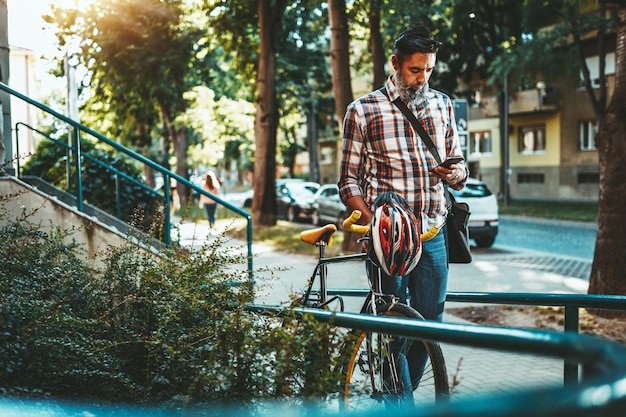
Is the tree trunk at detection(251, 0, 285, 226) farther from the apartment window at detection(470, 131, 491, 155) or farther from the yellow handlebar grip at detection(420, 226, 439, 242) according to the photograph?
the apartment window at detection(470, 131, 491, 155)

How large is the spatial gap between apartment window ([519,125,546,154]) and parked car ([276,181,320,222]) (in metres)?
16.1

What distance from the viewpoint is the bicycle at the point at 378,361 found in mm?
2787

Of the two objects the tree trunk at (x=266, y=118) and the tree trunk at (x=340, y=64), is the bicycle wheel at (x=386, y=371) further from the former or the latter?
the tree trunk at (x=266, y=118)

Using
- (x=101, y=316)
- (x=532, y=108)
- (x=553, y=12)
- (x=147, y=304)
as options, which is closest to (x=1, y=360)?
(x=101, y=316)

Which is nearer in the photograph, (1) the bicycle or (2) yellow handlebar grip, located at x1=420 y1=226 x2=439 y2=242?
(1) the bicycle

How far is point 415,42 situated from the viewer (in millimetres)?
3510

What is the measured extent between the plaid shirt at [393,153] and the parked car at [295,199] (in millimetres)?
22140

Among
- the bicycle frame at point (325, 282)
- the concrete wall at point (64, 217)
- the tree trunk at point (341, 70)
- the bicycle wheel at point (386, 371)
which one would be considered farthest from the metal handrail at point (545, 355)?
the tree trunk at point (341, 70)

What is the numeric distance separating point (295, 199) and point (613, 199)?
64.7 ft

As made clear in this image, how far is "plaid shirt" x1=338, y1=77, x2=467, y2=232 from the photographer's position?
11.8 feet

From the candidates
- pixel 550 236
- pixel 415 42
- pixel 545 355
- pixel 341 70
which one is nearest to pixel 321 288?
pixel 415 42

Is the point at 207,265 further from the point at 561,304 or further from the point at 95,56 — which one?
the point at 95,56

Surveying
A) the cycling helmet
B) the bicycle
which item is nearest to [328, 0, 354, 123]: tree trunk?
the bicycle

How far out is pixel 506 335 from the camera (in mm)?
1820
